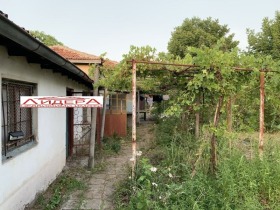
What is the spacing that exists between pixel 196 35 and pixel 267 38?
345 inches

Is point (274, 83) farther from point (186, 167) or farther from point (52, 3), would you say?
point (52, 3)

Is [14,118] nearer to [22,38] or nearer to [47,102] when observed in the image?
[47,102]

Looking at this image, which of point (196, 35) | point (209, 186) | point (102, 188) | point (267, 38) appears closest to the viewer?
point (209, 186)

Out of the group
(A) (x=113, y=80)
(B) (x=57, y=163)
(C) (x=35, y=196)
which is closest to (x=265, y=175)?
(A) (x=113, y=80)

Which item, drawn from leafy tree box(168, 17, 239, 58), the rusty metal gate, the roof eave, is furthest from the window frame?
leafy tree box(168, 17, 239, 58)

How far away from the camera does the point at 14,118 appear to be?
5.02m

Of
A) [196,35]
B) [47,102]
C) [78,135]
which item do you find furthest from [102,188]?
[196,35]

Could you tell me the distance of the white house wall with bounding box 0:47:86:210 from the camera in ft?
14.3

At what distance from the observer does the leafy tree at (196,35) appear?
92.9ft

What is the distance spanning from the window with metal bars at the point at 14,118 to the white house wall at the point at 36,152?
0.15 m

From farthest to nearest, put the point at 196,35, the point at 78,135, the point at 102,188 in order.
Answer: the point at 196,35, the point at 78,135, the point at 102,188

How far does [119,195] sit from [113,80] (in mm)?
2484

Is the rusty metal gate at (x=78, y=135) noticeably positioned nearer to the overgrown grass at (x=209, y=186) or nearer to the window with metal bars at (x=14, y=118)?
the window with metal bars at (x=14, y=118)

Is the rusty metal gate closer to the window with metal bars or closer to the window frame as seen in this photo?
the window frame
